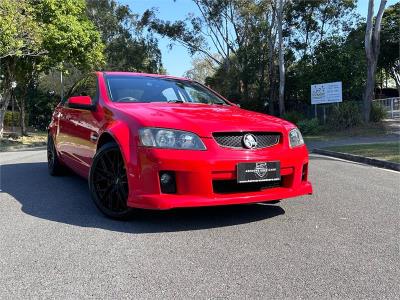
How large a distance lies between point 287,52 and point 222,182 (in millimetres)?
27121

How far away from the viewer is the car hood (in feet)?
14.6

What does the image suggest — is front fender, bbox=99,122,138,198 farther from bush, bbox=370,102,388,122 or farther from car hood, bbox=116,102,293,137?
bush, bbox=370,102,388,122

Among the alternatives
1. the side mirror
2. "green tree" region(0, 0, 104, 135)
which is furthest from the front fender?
"green tree" region(0, 0, 104, 135)

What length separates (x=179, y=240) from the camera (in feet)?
13.8

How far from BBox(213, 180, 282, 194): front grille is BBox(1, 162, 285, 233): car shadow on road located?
378 mm

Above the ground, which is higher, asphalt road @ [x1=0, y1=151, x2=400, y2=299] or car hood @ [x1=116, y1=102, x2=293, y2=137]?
car hood @ [x1=116, y1=102, x2=293, y2=137]

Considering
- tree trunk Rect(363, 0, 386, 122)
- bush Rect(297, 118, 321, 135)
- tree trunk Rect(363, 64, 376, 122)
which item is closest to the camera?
tree trunk Rect(363, 0, 386, 122)

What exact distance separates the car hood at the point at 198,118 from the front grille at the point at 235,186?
47 centimetres

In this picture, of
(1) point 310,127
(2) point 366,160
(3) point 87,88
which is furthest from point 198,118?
(1) point 310,127

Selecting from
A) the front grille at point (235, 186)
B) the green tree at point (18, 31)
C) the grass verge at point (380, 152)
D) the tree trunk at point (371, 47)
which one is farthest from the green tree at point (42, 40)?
the front grille at point (235, 186)

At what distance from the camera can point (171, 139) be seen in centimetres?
436

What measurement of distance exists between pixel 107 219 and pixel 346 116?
17.0 metres

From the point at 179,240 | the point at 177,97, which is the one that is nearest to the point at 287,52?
the point at 177,97

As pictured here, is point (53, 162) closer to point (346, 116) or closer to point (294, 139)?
point (294, 139)
